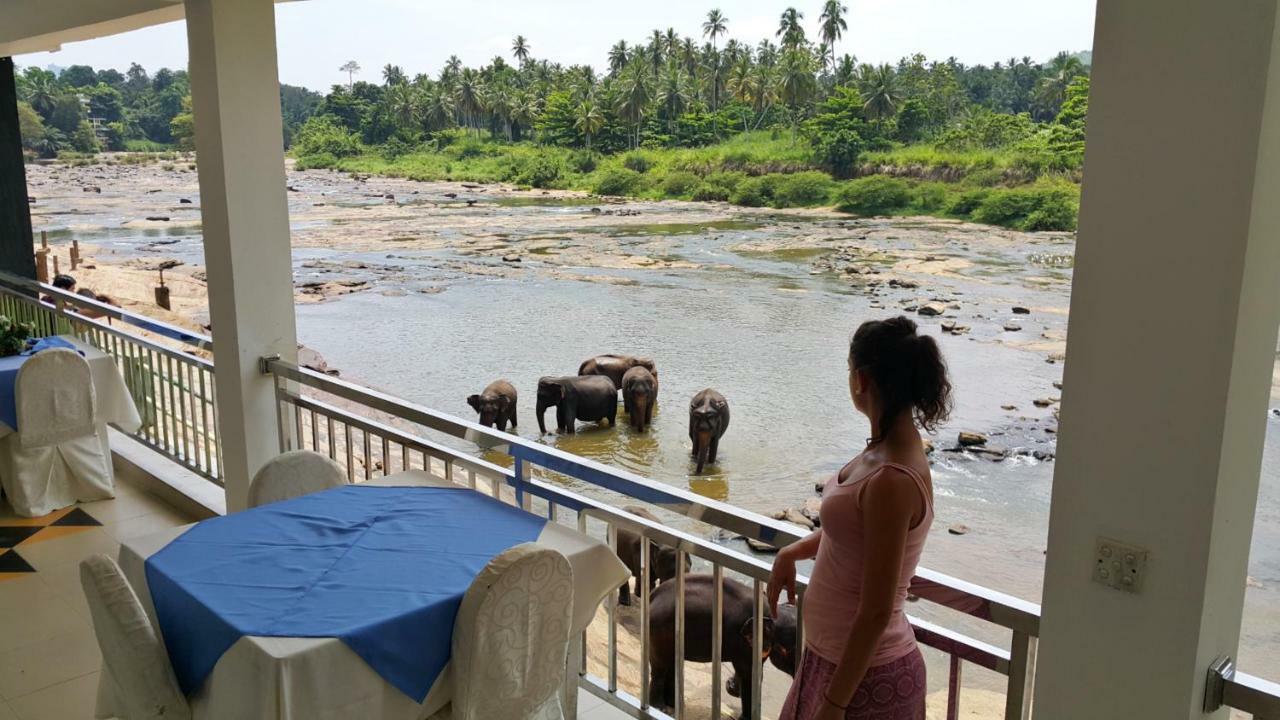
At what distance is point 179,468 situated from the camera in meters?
4.70

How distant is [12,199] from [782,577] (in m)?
7.71

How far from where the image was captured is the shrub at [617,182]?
3588 centimetres

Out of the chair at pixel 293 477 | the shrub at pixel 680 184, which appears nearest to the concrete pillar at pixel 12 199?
the chair at pixel 293 477

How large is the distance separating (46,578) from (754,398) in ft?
63.7

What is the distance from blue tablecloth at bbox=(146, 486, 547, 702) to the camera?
186cm

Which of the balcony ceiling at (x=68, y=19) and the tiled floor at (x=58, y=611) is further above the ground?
the balcony ceiling at (x=68, y=19)

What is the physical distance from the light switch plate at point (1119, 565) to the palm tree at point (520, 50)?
37840 mm

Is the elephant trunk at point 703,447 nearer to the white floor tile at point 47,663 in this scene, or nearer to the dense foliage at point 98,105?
the white floor tile at point 47,663

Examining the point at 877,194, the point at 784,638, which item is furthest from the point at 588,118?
the point at 784,638

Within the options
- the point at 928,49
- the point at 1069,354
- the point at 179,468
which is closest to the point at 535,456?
the point at 1069,354

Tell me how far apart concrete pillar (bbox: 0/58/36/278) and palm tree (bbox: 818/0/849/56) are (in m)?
31.3

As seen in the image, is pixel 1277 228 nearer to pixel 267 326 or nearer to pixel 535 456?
pixel 535 456

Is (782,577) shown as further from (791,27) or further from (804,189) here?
(791,27)

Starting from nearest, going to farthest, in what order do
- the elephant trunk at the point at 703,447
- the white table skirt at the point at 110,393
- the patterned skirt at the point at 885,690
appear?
the patterned skirt at the point at 885,690, the white table skirt at the point at 110,393, the elephant trunk at the point at 703,447
